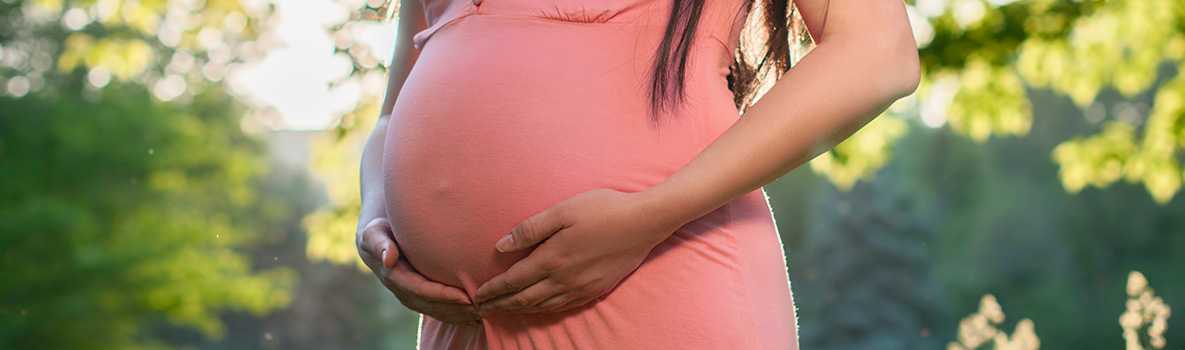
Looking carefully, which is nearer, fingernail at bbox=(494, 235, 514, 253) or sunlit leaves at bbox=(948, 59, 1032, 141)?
fingernail at bbox=(494, 235, 514, 253)

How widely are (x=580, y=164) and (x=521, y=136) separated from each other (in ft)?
0.18

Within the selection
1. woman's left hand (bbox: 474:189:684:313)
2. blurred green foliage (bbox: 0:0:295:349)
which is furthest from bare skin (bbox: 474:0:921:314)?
blurred green foliage (bbox: 0:0:295:349)

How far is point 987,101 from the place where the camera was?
5914 mm

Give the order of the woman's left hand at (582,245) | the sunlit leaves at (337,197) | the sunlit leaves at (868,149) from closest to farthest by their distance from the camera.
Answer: the woman's left hand at (582,245)
the sunlit leaves at (337,197)
the sunlit leaves at (868,149)

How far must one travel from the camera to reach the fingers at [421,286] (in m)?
0.96

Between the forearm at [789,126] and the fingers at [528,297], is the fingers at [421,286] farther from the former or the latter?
the forearm at [789,126]

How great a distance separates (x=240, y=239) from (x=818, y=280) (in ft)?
27.6

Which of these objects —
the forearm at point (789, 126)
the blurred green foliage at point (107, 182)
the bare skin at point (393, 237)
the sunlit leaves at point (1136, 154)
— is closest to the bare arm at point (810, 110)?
the forearm at point (789, 126)

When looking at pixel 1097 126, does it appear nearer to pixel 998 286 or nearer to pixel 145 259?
pixel 998 286

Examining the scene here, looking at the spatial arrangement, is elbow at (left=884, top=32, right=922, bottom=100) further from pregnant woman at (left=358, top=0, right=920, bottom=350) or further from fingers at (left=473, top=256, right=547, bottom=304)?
fingers at (left=473, top=256, right=547, bottom=304)

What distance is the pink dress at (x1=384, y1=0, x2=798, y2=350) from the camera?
2.94ft

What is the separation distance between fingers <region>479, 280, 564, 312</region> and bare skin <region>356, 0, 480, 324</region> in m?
0.05

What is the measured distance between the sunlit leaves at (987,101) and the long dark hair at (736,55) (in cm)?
490

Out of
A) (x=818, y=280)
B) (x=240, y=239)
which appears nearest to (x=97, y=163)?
(x=240, y=239)
